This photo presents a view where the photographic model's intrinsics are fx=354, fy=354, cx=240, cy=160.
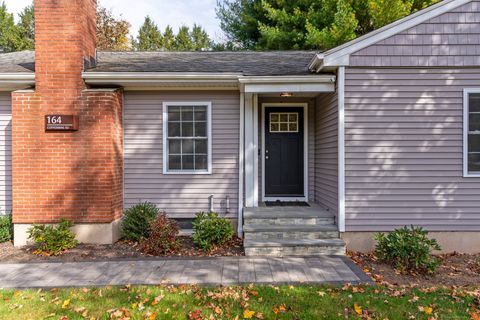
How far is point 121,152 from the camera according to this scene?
7227 mm

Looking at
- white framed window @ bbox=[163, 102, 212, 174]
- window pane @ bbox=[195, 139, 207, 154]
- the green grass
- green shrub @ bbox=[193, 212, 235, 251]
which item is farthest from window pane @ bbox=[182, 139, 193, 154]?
the green grass

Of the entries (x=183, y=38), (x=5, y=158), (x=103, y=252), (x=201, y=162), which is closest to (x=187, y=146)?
(x=201, y=162)

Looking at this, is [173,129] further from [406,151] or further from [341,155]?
[406,151]

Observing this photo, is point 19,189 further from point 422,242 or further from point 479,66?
point 479,66

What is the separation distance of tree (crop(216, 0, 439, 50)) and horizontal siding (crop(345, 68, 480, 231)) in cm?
911

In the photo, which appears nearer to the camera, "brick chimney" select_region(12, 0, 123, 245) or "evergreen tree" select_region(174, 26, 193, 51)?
"brick chimney" select_region(12, 0, 123, 245)

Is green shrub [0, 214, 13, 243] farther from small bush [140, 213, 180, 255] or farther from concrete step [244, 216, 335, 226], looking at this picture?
concrete step [244, 216, 335, 226]

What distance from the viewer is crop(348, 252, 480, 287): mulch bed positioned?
4816 millimetres

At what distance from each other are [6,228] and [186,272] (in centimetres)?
420

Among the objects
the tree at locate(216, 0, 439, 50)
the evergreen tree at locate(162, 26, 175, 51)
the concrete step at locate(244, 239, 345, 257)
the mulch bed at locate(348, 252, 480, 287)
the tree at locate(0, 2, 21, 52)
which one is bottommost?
the mulch bed at locate(348, 252, 480, 287)

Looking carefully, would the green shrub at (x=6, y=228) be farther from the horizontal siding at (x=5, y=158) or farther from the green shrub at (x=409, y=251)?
the green shrub at (x=409, y=251)

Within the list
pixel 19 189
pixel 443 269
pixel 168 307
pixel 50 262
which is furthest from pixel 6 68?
pixel 443 269

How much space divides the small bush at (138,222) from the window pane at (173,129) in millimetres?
1585

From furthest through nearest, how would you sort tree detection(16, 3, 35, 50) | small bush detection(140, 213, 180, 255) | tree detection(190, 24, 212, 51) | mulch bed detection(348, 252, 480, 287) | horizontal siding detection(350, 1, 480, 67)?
tree detection(190, 24, 212, 51) < tree detection(16, 3, 35, 50) < horizontal siding detection(350, 1, 480, 67) < small bush detection(140, 213, 180, 255) < mulch bed detection(348, 252, 480, 287)
